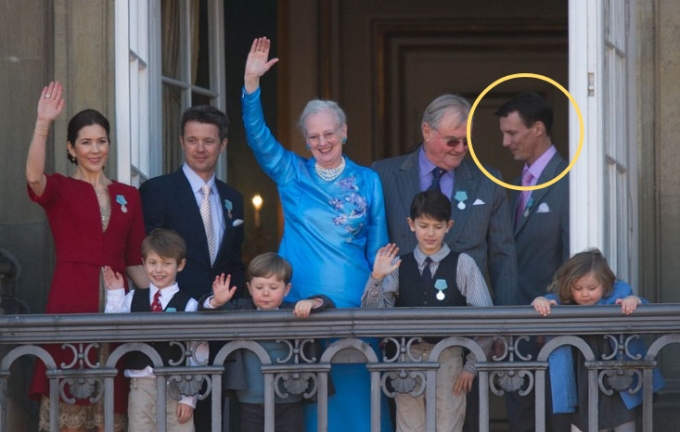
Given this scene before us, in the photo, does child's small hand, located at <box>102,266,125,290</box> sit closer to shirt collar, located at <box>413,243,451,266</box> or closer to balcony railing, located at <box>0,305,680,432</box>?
balcony railing, located at <box>0,305,680,432</box>

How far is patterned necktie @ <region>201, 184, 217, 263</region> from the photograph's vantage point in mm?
7887

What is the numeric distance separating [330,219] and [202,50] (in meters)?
1.67

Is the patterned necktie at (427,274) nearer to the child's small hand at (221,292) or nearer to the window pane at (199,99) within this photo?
the child's small hand at (221,292)

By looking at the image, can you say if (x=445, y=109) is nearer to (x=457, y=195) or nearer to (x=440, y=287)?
(x=457, y=195)

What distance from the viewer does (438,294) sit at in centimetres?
742

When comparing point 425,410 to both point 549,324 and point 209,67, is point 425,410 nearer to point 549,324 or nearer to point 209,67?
point 549,324

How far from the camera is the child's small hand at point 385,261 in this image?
7.19 m

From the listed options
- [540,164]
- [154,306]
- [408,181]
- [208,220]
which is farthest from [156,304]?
[540,164]

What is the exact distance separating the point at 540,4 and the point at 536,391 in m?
4.94

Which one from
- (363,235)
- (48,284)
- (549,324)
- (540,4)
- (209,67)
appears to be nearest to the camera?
(549,324)

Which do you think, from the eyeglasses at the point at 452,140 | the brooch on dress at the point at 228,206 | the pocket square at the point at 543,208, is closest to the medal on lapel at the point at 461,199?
the eyeglasses at the point at 452,140

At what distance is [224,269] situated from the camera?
7918 mm

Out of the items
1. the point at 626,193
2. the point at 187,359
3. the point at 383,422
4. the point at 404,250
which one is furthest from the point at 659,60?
the point at 187,359

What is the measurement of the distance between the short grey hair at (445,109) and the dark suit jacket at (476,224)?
0.75 feet
